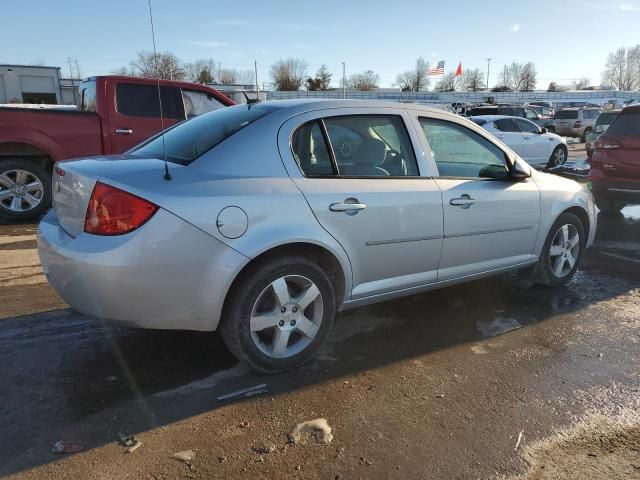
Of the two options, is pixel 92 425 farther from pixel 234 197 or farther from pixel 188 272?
pixel 234 197

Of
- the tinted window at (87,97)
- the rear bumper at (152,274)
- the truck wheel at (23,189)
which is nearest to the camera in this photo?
the rear bumper at (152,274)

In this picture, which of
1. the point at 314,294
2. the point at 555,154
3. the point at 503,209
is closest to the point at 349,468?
the point at 314,294

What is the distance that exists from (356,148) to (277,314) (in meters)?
1.25

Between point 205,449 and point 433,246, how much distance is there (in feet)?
6.73

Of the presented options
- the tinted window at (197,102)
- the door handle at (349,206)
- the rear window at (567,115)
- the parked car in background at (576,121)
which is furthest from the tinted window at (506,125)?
the rear window at (567,115)

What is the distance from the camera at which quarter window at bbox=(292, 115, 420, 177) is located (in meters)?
3.31

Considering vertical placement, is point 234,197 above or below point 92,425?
above

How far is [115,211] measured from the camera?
2.76 m

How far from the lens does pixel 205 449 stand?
254cm

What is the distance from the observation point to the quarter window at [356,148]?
3.31 m

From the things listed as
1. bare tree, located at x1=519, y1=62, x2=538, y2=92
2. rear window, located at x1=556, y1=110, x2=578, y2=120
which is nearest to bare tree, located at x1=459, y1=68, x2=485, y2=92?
bare tree, located at x1=519, y1=62, x2=538, y2=92

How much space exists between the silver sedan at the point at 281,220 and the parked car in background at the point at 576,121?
28.0 metres

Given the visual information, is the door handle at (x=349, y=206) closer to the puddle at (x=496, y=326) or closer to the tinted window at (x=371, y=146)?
the tinted window at (x=371, y=146)

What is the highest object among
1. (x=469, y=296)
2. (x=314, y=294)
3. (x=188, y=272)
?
(x=188, y=272)
